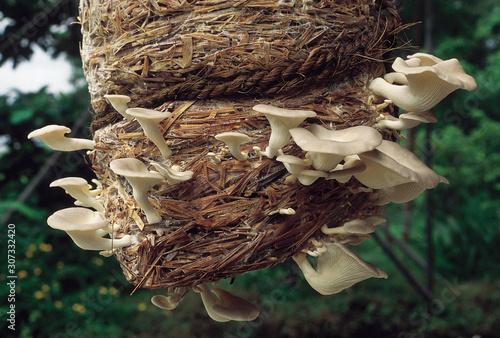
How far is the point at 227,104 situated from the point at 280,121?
0.69 ft

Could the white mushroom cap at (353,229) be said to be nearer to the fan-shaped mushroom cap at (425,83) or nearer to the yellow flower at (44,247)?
the fan-shaped mushroom cap at (425,83)

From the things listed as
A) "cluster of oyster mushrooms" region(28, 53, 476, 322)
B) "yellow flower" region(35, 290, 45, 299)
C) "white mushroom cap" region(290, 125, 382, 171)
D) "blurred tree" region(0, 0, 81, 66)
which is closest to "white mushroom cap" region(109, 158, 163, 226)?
"cluster of oyster mushrooms" region(28, 53, 476, 322)

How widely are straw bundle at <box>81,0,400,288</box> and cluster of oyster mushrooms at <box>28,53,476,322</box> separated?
1.6 inches

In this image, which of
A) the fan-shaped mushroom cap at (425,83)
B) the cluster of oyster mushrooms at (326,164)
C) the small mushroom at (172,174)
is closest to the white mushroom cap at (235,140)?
the cluster of oyster mushrooms at (326,164)

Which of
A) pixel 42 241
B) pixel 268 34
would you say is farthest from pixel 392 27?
pixel 42 241

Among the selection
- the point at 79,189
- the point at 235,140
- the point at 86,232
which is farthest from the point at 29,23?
the point at 235,140

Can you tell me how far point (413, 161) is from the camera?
94 centimetres

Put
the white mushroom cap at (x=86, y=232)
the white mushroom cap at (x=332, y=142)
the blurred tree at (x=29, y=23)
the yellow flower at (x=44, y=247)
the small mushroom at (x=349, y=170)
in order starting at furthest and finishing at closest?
the yellow flower at (x=44, y=247) → the blurred tree at (x=29, y=23) → the white mushroom cap at (x=86, y=232) → the small mushroom at (x=349, y=170) → the white mushroom cap at (x=332, y=142)

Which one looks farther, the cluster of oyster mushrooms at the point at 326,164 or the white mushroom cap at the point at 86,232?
the white mushroom cap at the point at 86,232

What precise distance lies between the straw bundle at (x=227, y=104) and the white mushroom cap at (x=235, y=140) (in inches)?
1.3

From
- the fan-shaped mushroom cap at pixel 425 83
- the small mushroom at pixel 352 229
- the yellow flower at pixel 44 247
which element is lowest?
the yellow flower at pixel 44 247

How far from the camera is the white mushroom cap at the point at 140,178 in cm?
87

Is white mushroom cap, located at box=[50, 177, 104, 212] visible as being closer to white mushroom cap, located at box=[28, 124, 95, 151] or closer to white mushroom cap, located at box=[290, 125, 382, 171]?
white mushroom cap, located at box=[28, 124, 95, 151]

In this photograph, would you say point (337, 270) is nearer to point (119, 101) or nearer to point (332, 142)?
point (332, 142)
